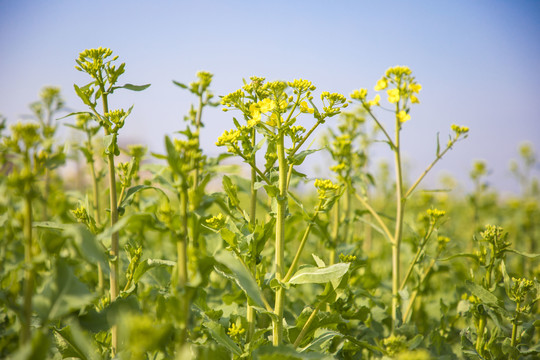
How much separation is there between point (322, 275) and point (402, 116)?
3.94 ft

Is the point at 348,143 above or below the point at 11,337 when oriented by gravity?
above

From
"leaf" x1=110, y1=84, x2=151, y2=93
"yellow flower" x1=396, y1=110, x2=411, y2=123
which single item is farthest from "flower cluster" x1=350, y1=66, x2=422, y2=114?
"leaf" x1=110, y1=84, x2=151, y2=93

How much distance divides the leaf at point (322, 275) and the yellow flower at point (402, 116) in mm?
1114

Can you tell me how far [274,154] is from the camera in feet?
5.56

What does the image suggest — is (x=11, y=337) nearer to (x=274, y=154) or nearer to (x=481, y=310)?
(x=274, y=154)

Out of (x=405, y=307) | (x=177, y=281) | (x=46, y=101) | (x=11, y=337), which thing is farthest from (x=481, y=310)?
(x=46, y=101)

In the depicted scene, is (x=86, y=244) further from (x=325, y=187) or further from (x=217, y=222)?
(x=325, y=187)

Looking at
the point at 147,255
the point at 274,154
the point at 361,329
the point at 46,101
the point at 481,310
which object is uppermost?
the point at 46,101

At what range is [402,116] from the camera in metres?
2.15

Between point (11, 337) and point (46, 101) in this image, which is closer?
point (11, 337)

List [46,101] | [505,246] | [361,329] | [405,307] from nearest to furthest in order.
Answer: [505,246]
[361,329]
[405,307]
[46,101]

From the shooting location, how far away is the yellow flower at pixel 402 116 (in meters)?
2.13

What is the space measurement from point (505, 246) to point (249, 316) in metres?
1.31

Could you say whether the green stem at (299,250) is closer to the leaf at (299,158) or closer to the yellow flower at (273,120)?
the leaf at (299,158)
